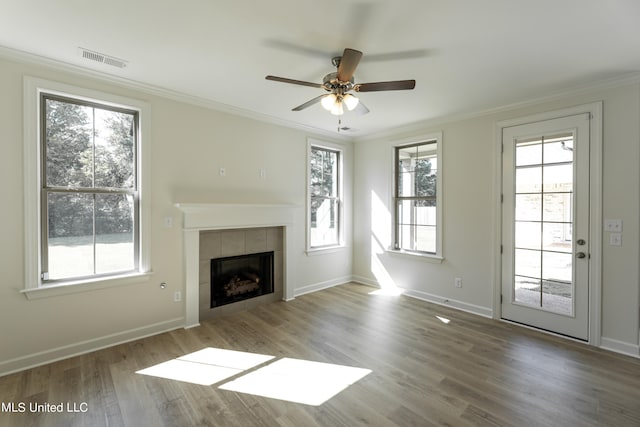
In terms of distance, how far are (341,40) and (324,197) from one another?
3.02 metres

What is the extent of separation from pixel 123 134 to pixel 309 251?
293cm

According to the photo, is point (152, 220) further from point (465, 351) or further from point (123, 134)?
point (465, 351)

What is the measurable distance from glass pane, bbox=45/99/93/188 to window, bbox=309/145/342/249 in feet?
9.39

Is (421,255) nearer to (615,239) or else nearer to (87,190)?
(615,239)

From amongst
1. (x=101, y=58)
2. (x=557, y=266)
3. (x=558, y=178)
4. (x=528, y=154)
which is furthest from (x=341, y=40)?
(x=557, y=266)

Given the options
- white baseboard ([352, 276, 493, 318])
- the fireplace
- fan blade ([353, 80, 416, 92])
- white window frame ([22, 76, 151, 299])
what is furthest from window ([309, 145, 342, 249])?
white window frame ([22, 76, 151, 299])

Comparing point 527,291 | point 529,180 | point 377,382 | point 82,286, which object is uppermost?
point 529,180

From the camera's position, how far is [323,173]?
5074mm

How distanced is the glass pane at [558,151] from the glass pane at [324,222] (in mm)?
3061

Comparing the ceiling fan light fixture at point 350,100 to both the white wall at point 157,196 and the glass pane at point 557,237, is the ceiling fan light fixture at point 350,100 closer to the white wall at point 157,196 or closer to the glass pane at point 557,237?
the white wall at point 157,196

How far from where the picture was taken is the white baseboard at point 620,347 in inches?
110

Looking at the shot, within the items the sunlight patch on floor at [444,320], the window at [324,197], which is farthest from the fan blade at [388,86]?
the sunlight patch on floor at [444,320]

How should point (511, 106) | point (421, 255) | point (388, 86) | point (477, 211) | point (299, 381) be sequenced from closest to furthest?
1. point (388, 86)
2. point (299, 381)
3. point (511, 106)
4. point (477, 211)
5. point (421, 255)

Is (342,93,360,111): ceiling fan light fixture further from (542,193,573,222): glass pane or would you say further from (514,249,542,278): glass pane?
(514,249,542,278): glass pane
